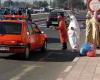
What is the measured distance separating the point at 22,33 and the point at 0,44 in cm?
100

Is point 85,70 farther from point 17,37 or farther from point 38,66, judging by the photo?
point 17,37

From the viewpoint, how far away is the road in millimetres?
13148

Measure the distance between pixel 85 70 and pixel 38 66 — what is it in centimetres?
262

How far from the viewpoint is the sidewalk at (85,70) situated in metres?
12.1

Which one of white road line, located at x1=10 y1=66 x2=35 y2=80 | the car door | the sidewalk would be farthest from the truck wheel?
white road line, located at x1=10 y1=66 x2=35 y2=80

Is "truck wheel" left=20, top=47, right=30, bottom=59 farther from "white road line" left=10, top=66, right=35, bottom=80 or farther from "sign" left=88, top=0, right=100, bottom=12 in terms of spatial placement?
"sign" left=88, top=0, right=100, bottom=12

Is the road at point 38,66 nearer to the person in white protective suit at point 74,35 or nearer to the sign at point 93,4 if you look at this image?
the person in white protective suit at point 74,35

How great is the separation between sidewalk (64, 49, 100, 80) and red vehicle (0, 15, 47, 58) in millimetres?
2396

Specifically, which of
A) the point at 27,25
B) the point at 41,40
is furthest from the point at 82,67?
the point at 41,40

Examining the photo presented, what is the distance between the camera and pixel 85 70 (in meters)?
13.5

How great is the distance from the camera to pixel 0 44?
57.5 ft

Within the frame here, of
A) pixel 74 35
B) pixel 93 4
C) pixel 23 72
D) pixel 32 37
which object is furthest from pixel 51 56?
pixel 23 72

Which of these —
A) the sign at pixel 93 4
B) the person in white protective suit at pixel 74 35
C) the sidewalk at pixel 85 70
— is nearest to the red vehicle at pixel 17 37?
the person in white protective suit at pixel 74 35

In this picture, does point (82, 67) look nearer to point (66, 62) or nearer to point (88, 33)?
point (66, 62)
